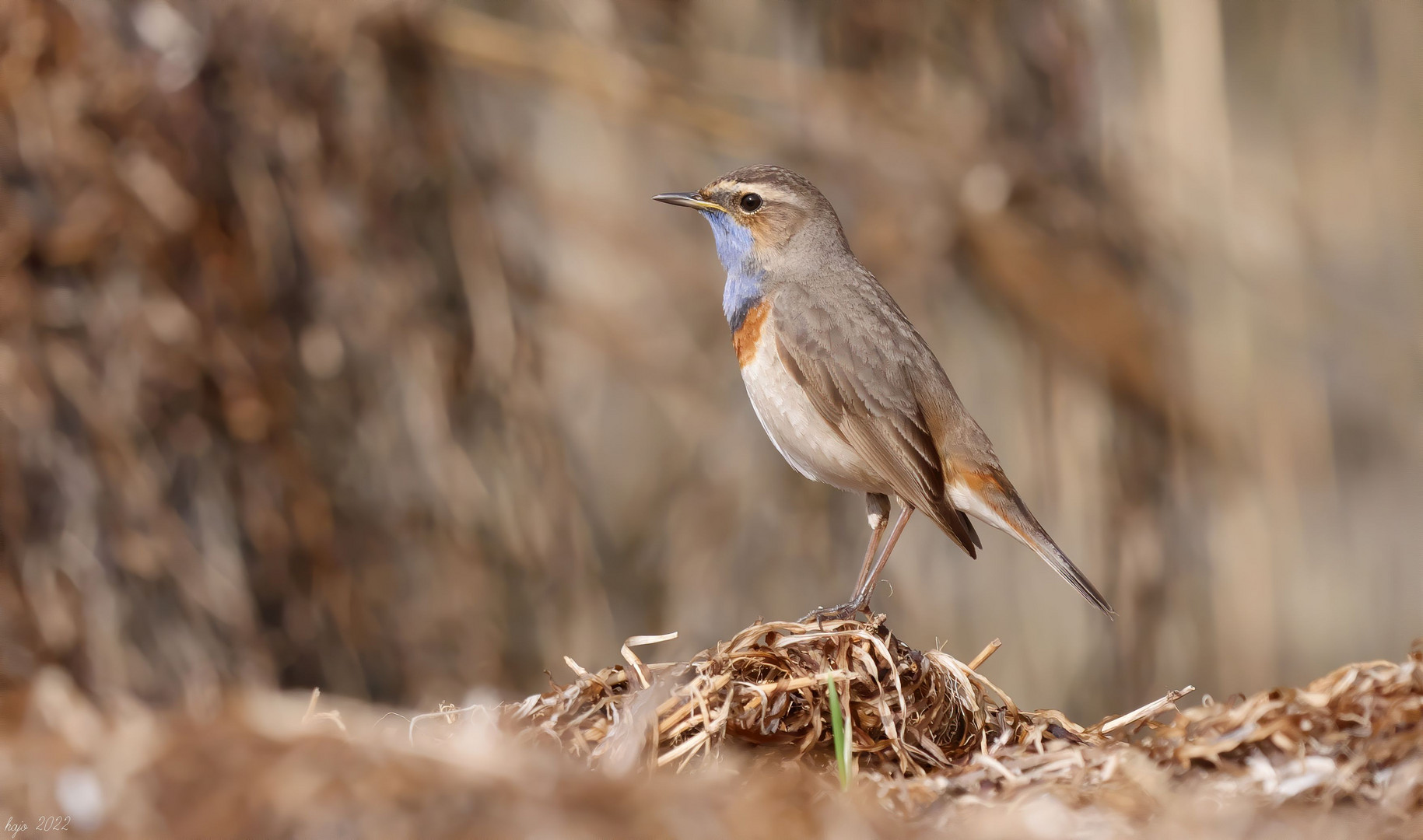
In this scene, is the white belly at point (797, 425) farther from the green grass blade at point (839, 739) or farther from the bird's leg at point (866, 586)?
the green grass blade at point (839, 739)

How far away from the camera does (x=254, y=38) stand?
16.1 ft

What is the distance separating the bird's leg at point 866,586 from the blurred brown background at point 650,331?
1.65 m

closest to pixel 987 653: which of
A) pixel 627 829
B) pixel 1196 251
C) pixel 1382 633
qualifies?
pixel 627 829

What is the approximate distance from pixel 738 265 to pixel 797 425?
633mm

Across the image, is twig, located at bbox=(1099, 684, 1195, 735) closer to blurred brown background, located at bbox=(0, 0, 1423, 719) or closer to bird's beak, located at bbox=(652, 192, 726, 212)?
bird's beak, located at bbox=(652, 192, 726, 212)

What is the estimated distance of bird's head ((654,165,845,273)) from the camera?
368cm

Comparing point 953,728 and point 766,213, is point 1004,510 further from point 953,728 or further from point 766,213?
point 953,728

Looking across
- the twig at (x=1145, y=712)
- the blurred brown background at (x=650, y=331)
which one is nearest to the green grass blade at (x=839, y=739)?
the twig at (x=1145, y=712)

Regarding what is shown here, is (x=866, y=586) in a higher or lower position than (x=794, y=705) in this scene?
lower

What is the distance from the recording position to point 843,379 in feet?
11.2

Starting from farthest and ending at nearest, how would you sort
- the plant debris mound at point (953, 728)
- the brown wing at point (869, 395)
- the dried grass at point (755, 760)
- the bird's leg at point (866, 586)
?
the brown wing at point (869, 395)
the bird's leg at point (866, 586)
the plant debris mound at point (953, 728)
the dried grass at point (755, 760)

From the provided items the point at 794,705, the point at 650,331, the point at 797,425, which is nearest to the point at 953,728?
the point at 794,705

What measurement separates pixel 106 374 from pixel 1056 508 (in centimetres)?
411

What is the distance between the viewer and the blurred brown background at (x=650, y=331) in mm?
4664
